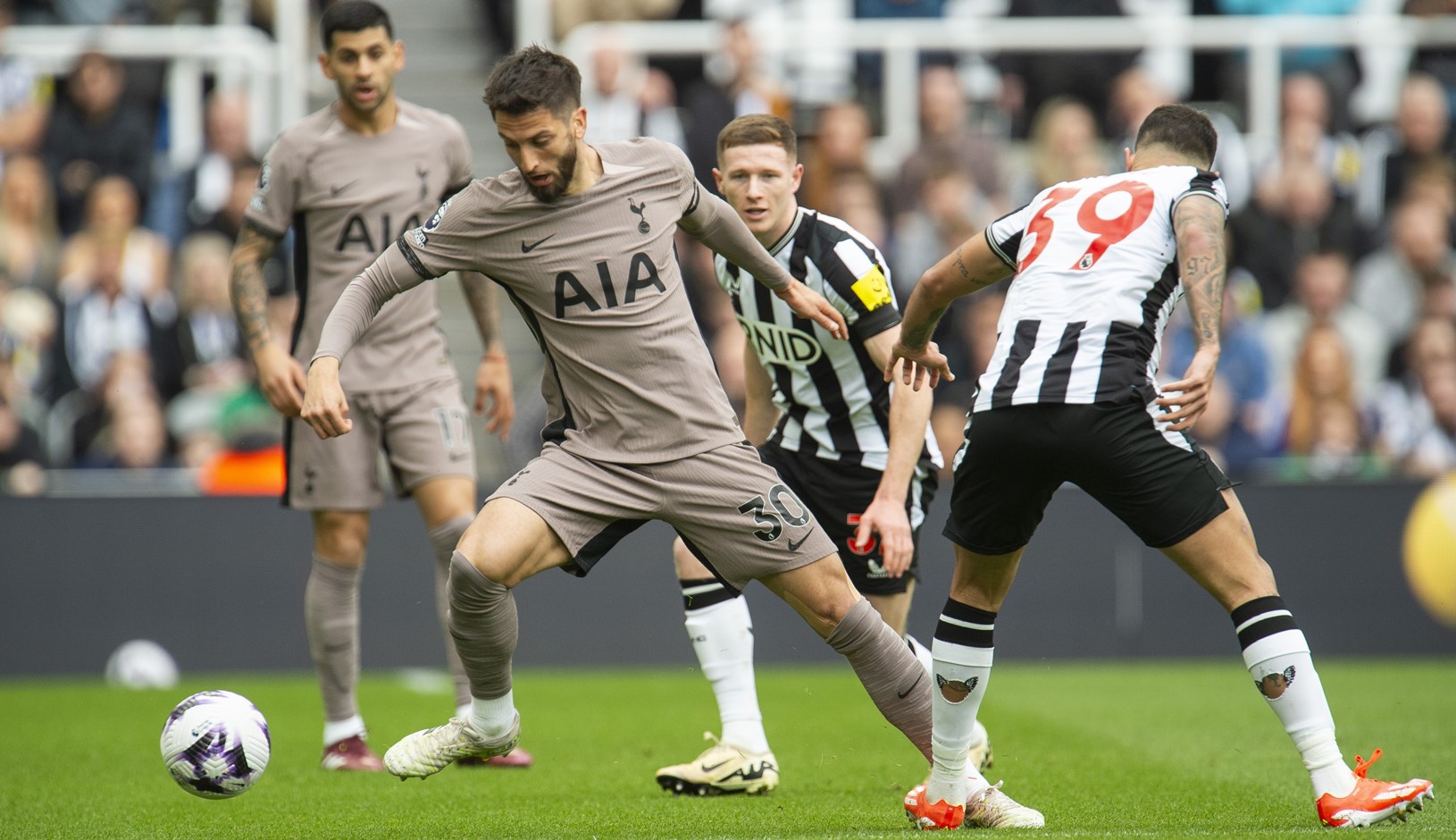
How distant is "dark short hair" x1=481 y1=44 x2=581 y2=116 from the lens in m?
4.89

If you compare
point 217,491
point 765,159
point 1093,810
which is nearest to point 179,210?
point 217,491

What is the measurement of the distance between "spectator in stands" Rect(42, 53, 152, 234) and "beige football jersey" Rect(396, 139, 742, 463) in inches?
336

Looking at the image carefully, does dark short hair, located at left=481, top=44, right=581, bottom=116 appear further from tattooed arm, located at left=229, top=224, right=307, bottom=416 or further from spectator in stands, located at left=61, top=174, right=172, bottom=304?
spectator in stands, located at left=61, top=174, right=172, bottom=304

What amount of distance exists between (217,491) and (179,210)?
2.71 metres

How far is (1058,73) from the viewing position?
13672 millimetres

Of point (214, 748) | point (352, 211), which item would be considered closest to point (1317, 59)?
point (352, 211)

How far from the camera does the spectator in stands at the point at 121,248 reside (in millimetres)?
12188

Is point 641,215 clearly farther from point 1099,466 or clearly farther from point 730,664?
point 730,664

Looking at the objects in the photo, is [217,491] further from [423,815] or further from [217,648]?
[423,815]

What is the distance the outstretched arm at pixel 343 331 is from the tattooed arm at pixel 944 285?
1.49m

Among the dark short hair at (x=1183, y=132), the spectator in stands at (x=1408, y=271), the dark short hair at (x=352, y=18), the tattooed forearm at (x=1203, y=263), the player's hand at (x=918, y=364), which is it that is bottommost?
the spectator in stands at (x=1408, y=271)

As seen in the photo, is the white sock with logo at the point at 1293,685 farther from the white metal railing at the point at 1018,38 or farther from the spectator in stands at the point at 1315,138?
the spectator in stands at the point at 1315,138

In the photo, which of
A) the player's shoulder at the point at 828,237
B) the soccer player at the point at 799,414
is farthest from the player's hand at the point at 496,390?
the player's shoulder at the point at 828,237

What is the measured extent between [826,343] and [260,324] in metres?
2.17
